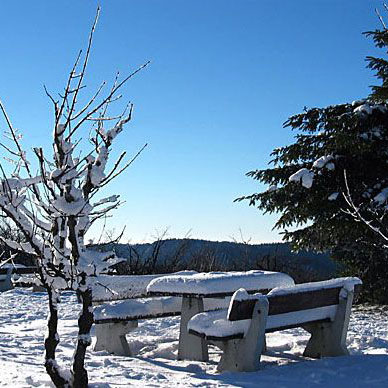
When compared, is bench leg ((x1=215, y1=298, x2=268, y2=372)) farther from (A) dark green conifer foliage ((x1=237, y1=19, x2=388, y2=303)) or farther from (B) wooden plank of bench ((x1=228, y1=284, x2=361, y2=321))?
(A) dark green conifer foliage ((x1=237, y1=19, x2=388, y2=303))

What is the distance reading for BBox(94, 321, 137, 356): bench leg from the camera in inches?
258

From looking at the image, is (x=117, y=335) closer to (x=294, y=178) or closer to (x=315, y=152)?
(x=294, y=178)

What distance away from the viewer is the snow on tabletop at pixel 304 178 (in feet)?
35.3

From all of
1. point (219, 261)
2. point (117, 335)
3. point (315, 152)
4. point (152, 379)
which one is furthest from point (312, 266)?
point (152, 379)

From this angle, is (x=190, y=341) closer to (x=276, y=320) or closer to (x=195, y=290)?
(x=195, y=290)

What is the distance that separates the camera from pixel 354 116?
11.1m

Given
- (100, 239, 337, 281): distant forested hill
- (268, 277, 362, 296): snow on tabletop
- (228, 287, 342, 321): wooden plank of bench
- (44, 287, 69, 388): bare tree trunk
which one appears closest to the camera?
(44, 287, 69, 388): bare tree trunk

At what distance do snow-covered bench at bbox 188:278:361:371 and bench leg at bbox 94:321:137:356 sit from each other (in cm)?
124

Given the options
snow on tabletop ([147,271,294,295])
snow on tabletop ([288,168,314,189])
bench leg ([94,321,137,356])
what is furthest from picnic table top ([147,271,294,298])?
snow on tabletop ([288,168,314,189])

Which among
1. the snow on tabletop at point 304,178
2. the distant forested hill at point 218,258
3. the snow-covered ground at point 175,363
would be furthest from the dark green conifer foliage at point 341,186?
the distant forested hill at point 218,258

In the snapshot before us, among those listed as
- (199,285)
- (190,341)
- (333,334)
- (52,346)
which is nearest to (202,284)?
(199,285)

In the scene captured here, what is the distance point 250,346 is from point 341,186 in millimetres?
6351

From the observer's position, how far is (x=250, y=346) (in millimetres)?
5387

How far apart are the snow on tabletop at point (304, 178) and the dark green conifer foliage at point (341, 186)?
2cm
